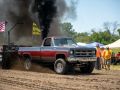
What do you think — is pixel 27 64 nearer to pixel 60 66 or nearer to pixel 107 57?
pixel 60 66

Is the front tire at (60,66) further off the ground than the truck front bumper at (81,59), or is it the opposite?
the truck front bumper at (81,59)

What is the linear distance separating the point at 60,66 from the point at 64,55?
60 centimetres

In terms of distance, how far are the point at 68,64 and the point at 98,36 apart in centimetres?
7361

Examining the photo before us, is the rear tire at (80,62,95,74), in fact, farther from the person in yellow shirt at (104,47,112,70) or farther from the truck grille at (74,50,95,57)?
the person in yellow shirt at (104,47,112,70)

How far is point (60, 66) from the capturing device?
56.1ft

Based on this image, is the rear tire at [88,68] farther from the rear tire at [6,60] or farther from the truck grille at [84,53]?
the rear tire at [6,60]

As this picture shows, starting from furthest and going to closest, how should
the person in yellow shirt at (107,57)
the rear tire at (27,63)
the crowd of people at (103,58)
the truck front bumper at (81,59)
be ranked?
the person in yellow shirt at (107,57)
the crowd of people at (103,58)
the rear tire at (27,63)
the truck front bumper at (81,59)

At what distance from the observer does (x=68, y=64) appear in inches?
672

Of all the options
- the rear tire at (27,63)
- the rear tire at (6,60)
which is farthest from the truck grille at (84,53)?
the rear tire at (6,60)

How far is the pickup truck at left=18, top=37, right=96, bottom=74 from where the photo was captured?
16797 mm

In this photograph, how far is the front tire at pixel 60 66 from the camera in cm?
1686

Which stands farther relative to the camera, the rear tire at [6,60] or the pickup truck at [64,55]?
the rear tire at [6,60]

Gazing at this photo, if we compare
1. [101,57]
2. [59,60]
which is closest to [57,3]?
[101,57]

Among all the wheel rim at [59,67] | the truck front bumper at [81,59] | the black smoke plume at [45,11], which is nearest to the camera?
the truck front bumper at [81,59]
